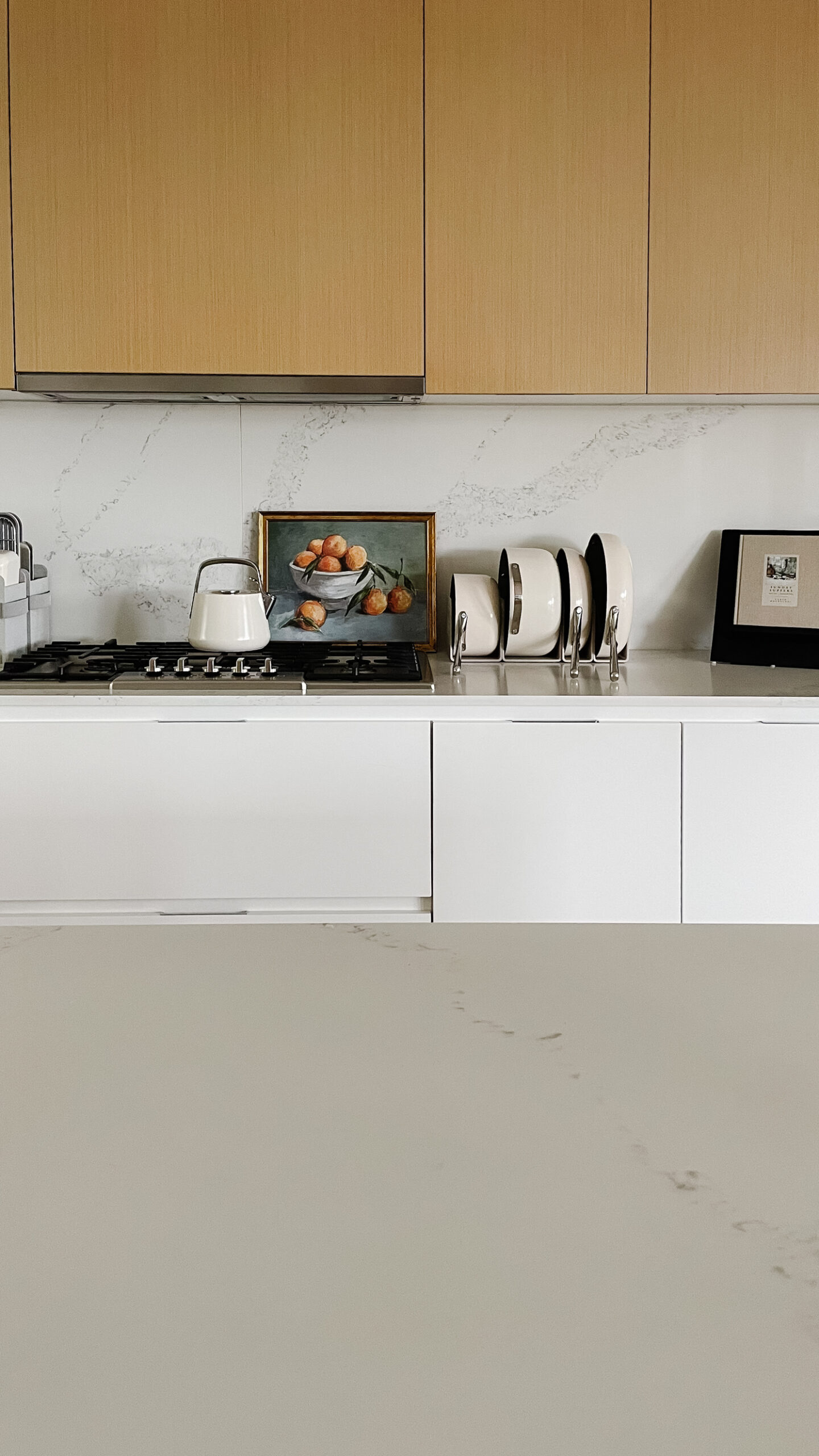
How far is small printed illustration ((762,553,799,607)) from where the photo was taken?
2709mm

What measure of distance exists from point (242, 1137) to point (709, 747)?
6.02 ft

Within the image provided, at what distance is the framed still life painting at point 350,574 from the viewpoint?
110 inches

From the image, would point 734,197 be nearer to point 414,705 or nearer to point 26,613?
point 414,705

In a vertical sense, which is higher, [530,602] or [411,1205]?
[530,602]

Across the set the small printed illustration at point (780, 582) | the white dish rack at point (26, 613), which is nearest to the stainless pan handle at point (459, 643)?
the small printed illustration at point (780, 582)

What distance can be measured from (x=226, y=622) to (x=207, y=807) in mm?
409

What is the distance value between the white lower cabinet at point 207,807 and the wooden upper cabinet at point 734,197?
1.05 meters

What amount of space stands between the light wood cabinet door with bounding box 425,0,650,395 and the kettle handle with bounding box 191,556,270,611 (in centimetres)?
55

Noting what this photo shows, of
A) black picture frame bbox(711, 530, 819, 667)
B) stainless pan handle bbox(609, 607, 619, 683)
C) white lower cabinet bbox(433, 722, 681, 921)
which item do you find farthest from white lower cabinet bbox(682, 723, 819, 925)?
black picture frame bbox(711, 530, 819, 667)

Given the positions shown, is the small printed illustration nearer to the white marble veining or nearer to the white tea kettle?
the white tea kettle

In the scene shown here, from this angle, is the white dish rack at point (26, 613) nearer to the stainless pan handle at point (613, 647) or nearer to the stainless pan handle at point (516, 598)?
the stainless pan handle at point (516, 598)

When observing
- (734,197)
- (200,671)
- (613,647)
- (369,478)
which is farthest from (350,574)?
A: (734,197)

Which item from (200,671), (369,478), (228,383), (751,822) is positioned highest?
(228,383)

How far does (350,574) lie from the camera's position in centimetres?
279
